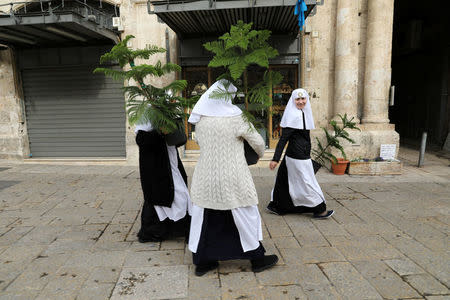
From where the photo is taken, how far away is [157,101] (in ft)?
9.87

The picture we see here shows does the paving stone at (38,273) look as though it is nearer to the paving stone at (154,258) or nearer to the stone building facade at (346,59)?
the paving stone at (154,258)

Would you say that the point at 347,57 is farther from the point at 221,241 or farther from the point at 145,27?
the point at 221,241

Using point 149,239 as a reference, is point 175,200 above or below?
above

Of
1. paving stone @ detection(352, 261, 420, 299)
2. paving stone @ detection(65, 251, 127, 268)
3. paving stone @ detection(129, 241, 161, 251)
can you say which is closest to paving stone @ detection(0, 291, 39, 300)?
paving stone @ detection(65, 251, 127, 268)

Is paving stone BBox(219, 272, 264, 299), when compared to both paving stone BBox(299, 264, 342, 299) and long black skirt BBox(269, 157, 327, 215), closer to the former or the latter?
paving stone BBox(299, 264, 342, 299)

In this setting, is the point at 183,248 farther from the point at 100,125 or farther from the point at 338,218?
the point at 100,125

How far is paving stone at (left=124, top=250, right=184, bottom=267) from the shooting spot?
10.3 feet

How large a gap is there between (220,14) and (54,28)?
12.8ft

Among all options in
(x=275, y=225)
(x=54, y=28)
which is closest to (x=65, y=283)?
(x=275, y=225)

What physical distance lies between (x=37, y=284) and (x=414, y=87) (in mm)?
15223

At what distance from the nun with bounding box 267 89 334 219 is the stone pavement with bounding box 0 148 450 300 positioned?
0.58ft

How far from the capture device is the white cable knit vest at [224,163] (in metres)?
2.71

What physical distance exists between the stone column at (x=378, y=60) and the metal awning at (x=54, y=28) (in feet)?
21.3

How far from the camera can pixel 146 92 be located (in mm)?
3010
